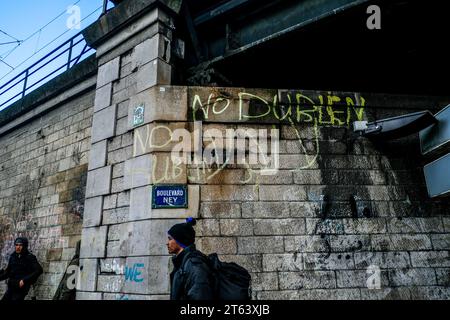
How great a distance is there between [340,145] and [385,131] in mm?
615

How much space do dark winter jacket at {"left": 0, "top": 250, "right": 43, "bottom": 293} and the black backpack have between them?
4.37 metres

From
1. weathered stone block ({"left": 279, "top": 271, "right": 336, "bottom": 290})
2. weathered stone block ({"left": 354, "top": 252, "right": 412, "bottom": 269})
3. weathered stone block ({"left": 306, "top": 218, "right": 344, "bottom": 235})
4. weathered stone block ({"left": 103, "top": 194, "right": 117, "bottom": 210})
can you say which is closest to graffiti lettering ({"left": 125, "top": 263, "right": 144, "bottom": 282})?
weathered stone block ({"left": 103, "top": 194, "right": 117, "bottom": 210})

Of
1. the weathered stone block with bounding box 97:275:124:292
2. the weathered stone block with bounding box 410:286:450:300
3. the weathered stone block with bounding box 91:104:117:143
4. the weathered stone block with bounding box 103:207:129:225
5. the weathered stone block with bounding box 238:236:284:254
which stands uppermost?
the weathered stone block with bounding box 91:104:117:143

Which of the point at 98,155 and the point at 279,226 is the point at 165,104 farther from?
the point at 279,226

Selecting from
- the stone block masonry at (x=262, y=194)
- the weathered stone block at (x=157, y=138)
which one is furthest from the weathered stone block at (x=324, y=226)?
the weathered stone block at (x=157, y=138)

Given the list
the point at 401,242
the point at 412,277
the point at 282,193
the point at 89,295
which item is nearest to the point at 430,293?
the point at 412,277

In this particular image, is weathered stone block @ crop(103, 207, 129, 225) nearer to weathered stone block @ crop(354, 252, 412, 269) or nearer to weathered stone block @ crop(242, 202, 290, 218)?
weathered stone block @ crop(242, 202, 290, 218)

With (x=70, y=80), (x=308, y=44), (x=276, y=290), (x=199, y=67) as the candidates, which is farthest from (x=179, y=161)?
(x=70, y=80)

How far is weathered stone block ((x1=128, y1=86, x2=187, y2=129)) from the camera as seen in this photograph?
4.40 m

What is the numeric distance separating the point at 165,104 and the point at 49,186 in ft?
13.4

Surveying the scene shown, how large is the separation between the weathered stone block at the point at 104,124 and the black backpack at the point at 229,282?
126 inches

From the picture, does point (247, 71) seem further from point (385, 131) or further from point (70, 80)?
point (70, 80)

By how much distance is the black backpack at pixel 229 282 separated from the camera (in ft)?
8.00

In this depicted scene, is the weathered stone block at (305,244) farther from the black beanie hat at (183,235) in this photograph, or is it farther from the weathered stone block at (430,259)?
the black beanie hat at (183,235)
